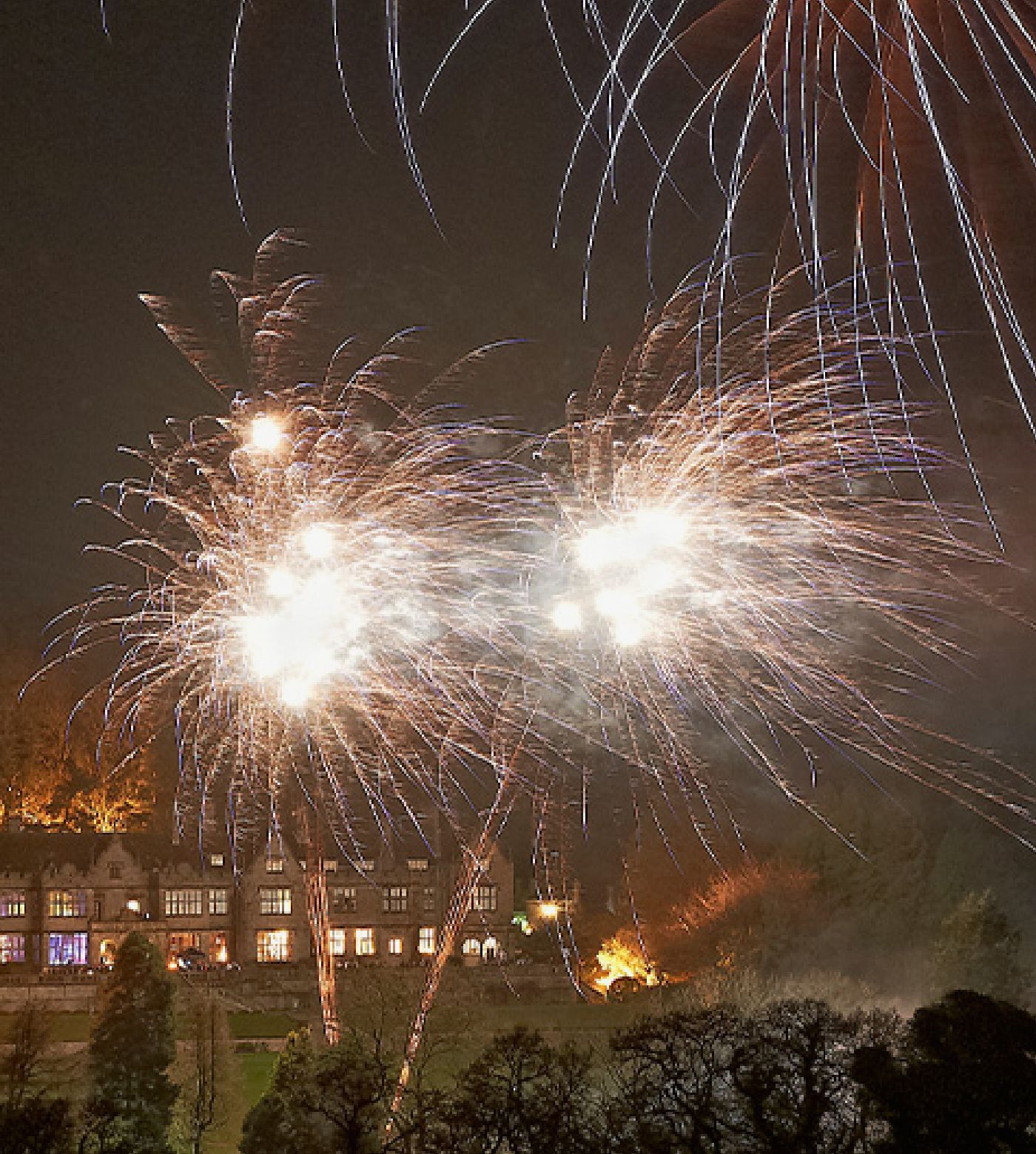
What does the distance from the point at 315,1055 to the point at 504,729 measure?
6105 millimetres

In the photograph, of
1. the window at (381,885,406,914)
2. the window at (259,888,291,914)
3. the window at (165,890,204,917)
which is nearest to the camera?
the window at (165,890,204,917)

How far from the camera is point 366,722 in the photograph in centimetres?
2686

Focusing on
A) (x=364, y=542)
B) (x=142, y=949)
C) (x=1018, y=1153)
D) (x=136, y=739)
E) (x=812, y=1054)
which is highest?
(x=136, y=739)

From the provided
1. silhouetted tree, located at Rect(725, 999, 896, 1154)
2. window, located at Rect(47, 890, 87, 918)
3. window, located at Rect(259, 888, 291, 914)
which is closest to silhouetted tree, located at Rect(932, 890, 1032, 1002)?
silhouetted tree, located at Rect(725, 999, 896, 1154)

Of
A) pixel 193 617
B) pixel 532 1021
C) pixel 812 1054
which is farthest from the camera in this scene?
pixel 532 1021

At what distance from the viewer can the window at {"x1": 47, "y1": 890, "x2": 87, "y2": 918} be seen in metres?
54.4

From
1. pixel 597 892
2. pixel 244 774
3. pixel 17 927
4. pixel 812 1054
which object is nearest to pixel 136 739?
pixel 17 927

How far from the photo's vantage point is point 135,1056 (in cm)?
2275

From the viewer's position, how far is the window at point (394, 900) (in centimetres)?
5600

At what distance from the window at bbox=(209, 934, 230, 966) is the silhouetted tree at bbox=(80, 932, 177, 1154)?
105 feet

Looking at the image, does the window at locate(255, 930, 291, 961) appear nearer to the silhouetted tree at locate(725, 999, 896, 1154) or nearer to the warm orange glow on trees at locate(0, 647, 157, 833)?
the warm orange glow on trees at locate(0, 647, 157, 833)

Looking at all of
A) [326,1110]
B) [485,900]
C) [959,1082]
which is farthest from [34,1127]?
[485,900]

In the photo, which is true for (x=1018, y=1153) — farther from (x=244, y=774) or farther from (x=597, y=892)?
(x=597, y=892)

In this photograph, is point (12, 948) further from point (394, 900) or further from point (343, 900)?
point (394, 900)
